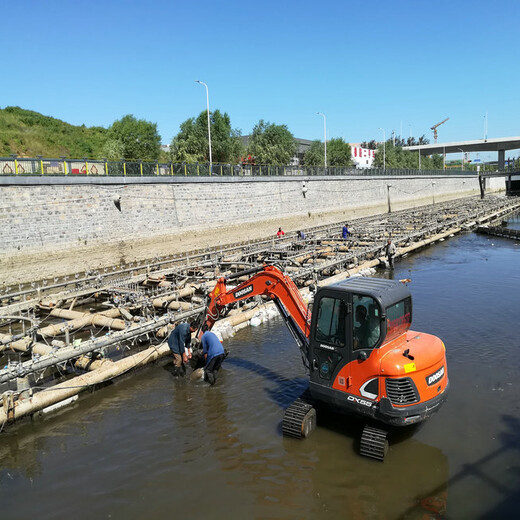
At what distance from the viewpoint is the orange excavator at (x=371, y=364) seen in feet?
23.3

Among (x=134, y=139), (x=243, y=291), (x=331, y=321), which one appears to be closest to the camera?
(x=331, y=321)

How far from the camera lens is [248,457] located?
7.86 m

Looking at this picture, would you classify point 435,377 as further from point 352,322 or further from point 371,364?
point 352,322

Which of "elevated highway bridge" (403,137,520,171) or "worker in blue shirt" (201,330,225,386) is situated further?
"elevated highway bridge" (403,137,520,171)

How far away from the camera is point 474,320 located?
50.1 ft

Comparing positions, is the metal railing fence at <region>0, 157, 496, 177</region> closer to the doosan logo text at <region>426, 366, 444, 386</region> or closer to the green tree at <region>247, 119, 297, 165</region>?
the green tree at <region>247, 119, 297, 165</region>

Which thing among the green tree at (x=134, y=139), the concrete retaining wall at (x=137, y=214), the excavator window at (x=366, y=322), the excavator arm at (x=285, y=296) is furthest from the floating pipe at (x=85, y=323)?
the green tree at (x=134, y=139)

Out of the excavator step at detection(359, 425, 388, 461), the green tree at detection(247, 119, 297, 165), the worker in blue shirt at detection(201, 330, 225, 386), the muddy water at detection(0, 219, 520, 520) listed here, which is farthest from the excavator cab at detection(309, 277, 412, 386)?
the green tree at detection(247, 119, 297, 165)

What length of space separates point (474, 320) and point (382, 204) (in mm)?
47622

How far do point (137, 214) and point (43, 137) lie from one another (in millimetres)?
34485

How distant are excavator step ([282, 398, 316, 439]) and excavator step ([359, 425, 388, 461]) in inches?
40.9

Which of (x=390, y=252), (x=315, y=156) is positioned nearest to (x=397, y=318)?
(x=390, y=252)

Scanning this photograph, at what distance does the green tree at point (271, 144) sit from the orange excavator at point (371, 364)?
52.8 m

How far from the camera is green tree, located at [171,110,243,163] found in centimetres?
4888
